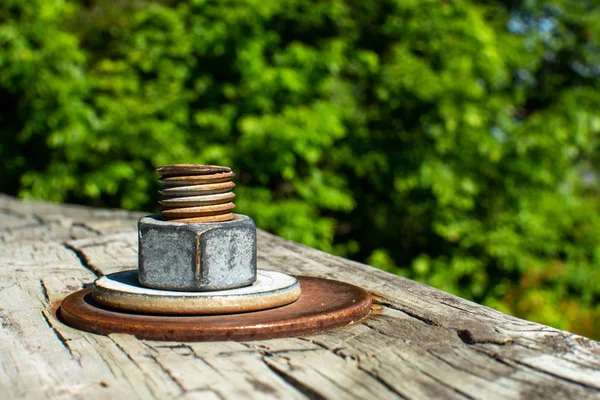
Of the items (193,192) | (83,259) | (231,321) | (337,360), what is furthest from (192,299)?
(83,259)

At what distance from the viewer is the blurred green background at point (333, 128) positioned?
21.9 ft

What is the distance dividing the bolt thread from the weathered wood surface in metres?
0.32

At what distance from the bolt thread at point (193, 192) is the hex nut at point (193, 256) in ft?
0.09

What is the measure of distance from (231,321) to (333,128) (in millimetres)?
5200

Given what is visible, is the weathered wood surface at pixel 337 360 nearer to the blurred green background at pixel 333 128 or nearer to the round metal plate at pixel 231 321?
the round metal plate at pixel 231 321

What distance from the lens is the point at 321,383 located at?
109cm

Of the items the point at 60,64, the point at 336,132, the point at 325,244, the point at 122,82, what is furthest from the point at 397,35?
the point at 60,64

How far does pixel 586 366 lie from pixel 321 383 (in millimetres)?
429

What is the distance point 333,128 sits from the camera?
6.47 m

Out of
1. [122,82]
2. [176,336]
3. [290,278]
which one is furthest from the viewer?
[122,82]

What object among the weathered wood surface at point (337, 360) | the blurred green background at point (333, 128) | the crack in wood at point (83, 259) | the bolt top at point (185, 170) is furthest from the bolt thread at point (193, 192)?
the blurred green background at point (333, 128)

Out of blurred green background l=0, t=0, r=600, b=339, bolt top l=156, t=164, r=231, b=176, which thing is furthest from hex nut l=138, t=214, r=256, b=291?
blurred green background l=0, t=0, r=600, b=339

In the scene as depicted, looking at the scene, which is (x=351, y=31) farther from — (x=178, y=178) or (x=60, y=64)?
(x=178, y=178)

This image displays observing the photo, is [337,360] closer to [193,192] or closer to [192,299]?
[192,299]
